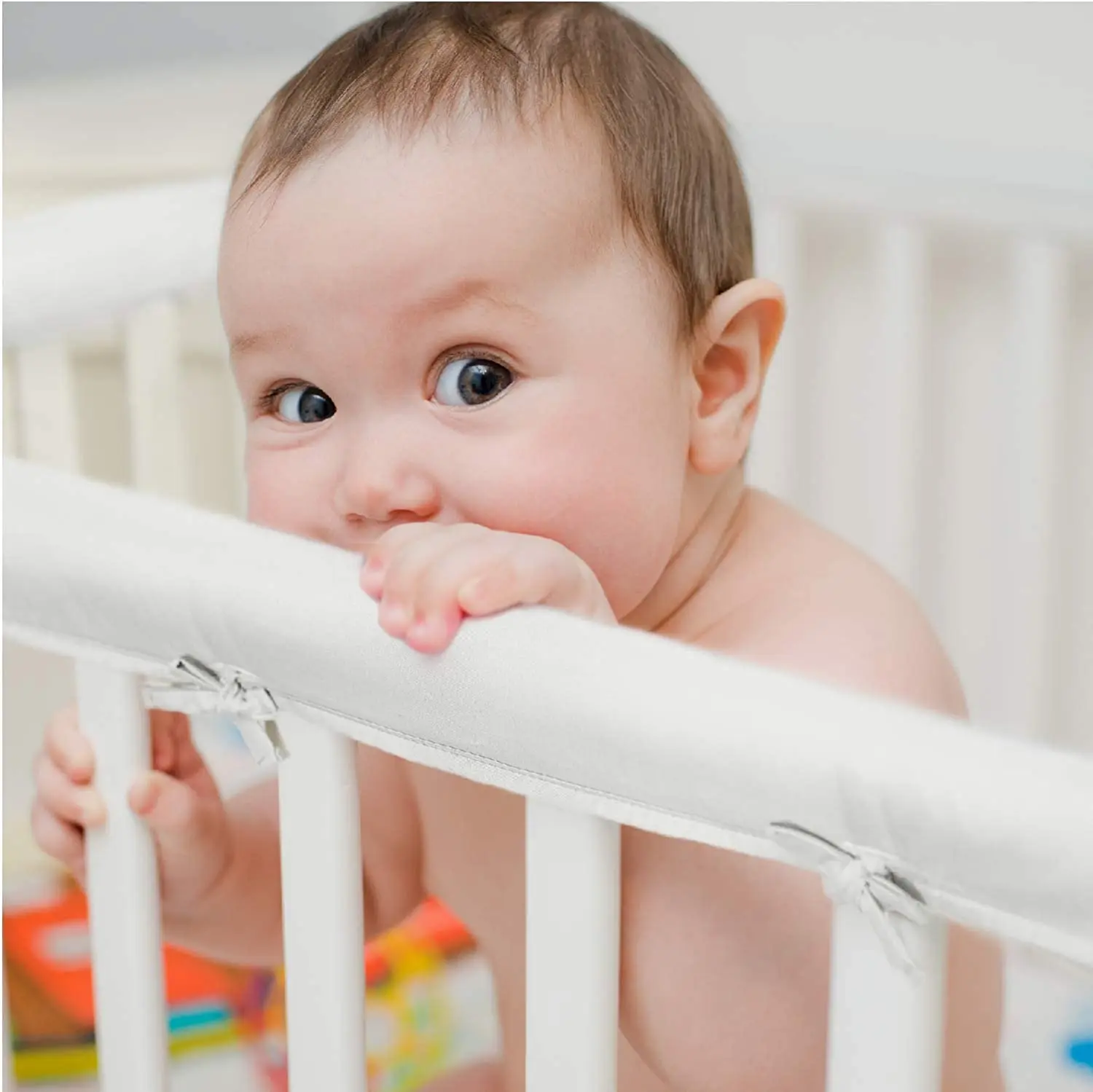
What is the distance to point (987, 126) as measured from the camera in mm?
1217

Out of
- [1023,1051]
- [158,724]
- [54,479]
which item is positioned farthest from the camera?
[1023,1051]

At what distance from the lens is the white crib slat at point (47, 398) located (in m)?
1.09

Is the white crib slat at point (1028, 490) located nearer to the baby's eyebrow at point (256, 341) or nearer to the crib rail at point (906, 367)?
the crib rail at point (906, 367)

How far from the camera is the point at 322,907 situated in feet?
1.91

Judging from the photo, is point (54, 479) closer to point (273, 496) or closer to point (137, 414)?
A: point (273, 496)

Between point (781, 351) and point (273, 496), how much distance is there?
61 cm

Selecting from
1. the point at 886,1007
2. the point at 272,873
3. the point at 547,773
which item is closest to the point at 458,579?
the point at 547,773

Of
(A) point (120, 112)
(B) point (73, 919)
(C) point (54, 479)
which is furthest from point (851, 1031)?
(A) point (120, 112)

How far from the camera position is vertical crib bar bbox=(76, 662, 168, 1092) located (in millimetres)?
644

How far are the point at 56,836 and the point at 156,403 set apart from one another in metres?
0.51

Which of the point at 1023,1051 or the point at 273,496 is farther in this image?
the point at 1023,1051

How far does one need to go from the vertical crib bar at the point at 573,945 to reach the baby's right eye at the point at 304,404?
10.1 inches

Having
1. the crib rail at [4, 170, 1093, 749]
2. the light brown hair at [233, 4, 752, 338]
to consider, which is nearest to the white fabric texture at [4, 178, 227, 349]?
the crib rail at [4, 170, 1093, 749]

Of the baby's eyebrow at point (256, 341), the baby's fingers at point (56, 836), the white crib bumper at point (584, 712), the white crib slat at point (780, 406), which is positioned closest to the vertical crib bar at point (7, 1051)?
the baby's fingers at point (56, 836)
